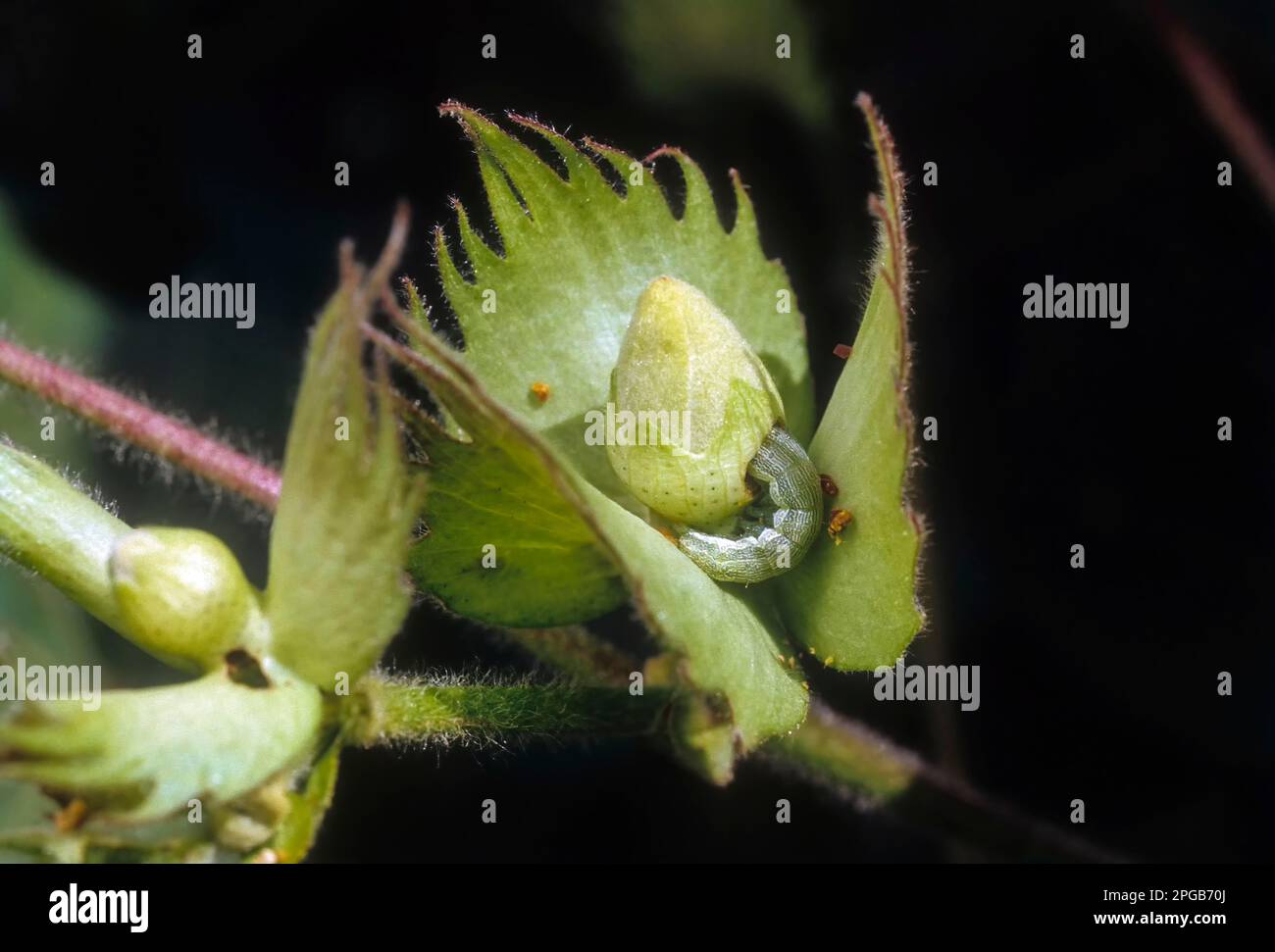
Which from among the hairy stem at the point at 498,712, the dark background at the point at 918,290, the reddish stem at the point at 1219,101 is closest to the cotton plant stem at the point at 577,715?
the hairy stem at the point at 498,712

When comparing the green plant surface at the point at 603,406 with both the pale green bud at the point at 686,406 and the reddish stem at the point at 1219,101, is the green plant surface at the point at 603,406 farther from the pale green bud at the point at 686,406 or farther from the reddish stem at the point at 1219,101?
the reddish stem at the point at 1219,101

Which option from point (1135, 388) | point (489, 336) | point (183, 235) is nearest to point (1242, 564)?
point (1135, 388)

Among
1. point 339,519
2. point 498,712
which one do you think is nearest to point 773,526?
point 498,712

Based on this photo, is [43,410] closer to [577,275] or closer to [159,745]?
[577,275]

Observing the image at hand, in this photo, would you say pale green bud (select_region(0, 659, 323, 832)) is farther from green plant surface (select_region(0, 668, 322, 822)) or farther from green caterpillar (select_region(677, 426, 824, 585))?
green caterpillar (select_region(677, 426, 824, 585))

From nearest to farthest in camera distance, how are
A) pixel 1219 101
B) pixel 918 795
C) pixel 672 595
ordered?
1. pixel 672 595
2. pixel 918 795
3. pixel 1219 101
